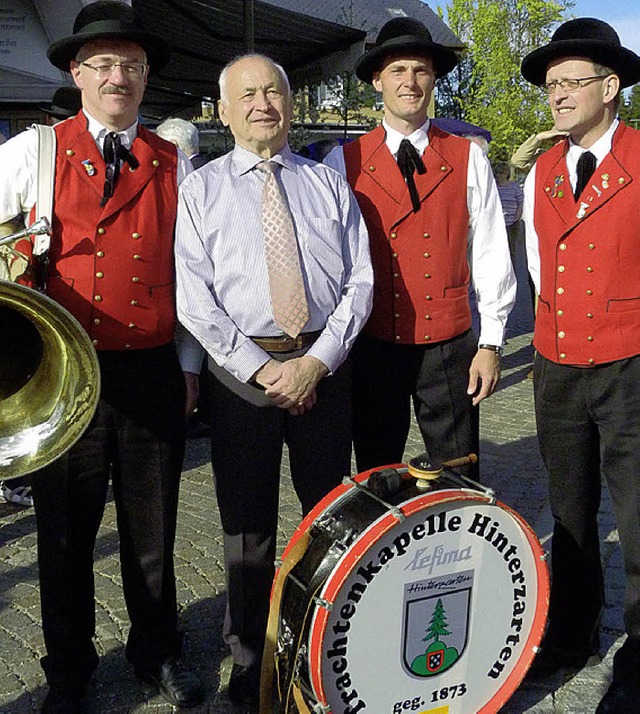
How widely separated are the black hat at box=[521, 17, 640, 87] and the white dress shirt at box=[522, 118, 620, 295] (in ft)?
0.56

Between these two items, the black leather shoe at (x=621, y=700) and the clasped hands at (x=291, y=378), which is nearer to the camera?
the clasped hands at (x=291, y=378)

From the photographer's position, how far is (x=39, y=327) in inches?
90.2

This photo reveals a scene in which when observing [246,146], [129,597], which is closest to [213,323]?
[246,146]

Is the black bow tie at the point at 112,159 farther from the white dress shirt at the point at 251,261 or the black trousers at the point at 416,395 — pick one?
the black trousers at the point at 416,395

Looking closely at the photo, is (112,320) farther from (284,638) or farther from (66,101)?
(66,101)

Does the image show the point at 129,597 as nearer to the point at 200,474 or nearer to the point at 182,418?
the point at 182,418

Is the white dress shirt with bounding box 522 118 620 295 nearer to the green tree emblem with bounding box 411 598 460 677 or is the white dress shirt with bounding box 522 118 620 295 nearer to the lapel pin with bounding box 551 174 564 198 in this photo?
the lapel pin with bounding box 551 174 564 198

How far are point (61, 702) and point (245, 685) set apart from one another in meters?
0.57

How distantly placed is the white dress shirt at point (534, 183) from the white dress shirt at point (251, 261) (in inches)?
25.2

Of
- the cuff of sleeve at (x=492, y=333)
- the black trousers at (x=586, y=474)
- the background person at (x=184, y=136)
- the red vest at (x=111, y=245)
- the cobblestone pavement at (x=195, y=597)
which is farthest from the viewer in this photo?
the background person at (x=184, y=136)

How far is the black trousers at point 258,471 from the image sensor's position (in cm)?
269

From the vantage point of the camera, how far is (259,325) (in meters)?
2.62

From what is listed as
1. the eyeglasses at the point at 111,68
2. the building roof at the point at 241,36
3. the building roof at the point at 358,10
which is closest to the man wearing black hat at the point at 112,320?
the eyeglasses at the point at 111,68

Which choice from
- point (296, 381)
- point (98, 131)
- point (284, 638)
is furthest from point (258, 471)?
point (98, 131)
